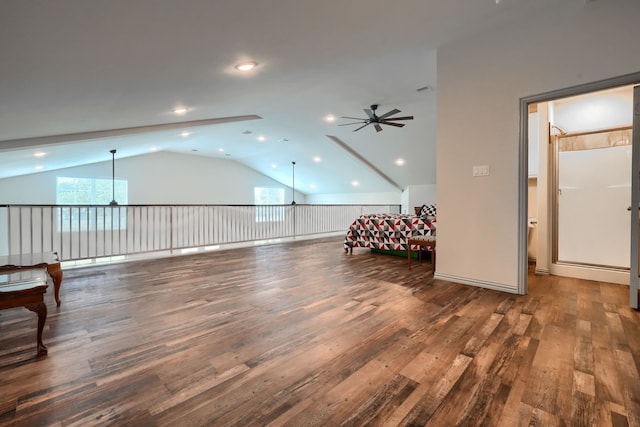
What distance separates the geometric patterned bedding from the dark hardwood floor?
1.73 meters

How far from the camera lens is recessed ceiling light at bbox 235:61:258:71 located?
3.02 meters

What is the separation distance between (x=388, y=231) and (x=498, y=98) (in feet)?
8.93

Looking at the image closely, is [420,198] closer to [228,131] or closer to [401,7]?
[228,131]

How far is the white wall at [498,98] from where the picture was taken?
2.61 meters

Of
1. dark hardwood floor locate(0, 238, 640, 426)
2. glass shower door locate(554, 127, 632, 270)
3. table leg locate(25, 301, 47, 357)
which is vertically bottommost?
dark hardwood floor locate(0, 238, 640, 426)

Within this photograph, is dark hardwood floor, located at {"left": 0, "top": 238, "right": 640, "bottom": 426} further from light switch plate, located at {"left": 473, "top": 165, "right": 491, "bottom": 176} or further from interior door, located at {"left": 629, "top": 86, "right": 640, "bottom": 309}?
light switch plate, located at {"left": 473, "top": 165, "right": 491, "bottom": 176}

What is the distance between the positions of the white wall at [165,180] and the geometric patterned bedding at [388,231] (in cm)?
780

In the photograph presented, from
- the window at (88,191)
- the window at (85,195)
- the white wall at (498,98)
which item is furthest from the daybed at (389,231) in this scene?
the window at (88,191)

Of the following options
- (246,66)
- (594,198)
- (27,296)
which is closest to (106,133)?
(246,66)

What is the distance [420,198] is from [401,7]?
27.2 ft

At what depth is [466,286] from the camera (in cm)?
331

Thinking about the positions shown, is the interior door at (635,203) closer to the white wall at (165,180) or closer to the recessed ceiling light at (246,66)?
the recessed ceiling light at (246,66)

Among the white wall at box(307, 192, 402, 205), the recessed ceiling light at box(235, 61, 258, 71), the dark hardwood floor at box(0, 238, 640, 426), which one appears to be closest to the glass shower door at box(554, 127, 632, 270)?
the dark hardwood floor at box(0, 238, 640, 426)

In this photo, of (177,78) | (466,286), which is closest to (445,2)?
(177,78)
